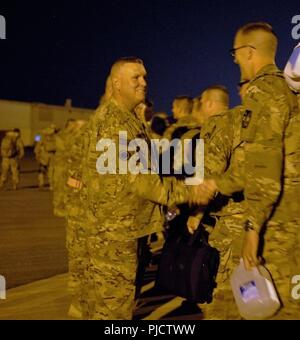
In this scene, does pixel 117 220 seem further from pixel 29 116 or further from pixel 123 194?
pixel 29 116

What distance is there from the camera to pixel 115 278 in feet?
11.9

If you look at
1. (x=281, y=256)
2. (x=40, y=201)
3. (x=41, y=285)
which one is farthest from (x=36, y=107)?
(x=281, y=256)

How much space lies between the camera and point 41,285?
6.37m

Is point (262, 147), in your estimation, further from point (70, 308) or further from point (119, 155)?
point (70, 308)

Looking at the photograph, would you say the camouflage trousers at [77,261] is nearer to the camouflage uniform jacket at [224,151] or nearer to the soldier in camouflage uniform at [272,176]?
the camouflage uniform jacket at [224,151]

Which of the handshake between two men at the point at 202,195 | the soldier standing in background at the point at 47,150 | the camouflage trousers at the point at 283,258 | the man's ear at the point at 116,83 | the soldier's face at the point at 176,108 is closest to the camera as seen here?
the camouflage trousers at the point at 283,258

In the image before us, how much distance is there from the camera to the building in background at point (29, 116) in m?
50.5

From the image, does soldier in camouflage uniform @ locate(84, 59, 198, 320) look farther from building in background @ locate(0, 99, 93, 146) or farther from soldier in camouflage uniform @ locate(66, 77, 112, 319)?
building in background @ locate(0, 99, 93, 146)

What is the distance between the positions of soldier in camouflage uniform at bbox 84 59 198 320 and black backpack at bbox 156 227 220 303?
7.9 inches

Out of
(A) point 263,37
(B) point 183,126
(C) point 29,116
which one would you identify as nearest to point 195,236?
(A) point 263,37

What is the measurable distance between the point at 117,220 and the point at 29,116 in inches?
2020

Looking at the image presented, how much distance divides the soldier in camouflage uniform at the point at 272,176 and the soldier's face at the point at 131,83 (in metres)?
0.87

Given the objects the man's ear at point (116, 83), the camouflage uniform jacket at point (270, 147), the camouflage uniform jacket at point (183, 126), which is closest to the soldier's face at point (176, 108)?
the camouflage uniform jacket at point (183, 126)

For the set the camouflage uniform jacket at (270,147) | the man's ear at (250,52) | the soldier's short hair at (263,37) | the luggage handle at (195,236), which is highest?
the soldier's short hair at (263,37)
